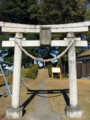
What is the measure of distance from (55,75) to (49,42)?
49.8 feet

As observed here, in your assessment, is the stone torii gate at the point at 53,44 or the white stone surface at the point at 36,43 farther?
the white stone surface at the point at 36,43

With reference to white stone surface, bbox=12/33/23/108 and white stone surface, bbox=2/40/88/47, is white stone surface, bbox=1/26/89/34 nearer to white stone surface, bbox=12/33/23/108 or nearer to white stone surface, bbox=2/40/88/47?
white stone surface, bbox=12/33/23/108

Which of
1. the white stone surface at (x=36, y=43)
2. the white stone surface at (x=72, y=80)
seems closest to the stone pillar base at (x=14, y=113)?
the white stone surface at (x=72, y=80)

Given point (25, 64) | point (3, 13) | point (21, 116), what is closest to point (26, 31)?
point (21, 116)

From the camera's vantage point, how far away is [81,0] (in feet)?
69.3

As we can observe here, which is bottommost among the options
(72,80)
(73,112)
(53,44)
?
(73,112)

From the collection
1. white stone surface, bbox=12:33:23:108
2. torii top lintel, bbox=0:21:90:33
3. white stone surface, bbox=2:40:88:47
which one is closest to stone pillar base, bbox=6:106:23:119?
white stone surface, bbox=12:33:23:108

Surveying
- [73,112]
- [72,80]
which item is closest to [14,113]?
[73,112]

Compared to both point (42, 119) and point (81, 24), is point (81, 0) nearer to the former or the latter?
point (81, 24)

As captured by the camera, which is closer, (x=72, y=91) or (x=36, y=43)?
(x=72, y=91)

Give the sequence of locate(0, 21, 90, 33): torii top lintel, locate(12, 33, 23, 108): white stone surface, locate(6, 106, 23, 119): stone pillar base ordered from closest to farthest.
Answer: locate(6, 106, 23, 119): stone pillar base
locate(12, 33, 23, 108): white stone surface
locate(0, 21, 90, 33): torii top lintel

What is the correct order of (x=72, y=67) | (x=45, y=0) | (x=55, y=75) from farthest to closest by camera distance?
(x=55, y=75), (x=45, y=0), (x=72, y=67)

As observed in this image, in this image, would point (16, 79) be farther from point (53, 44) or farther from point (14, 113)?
point (53, 44)

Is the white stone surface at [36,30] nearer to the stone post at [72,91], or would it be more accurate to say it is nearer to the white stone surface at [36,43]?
the stone post at [72,91]
